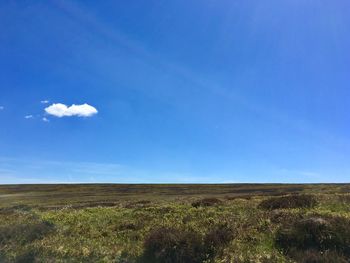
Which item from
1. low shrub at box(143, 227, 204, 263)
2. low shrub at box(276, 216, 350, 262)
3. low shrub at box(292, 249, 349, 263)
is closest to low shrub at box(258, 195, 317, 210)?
low shrub at box(276, 216, 350, 262)

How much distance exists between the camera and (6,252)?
58.1 feet

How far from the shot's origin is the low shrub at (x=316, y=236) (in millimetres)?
13570

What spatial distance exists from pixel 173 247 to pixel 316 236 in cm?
506

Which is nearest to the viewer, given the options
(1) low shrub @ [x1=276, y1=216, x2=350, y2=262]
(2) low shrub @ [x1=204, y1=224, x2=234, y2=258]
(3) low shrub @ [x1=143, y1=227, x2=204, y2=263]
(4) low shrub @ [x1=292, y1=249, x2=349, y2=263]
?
(4) low shrub @ [x1=292, y1=249, x2=349, y2=263]

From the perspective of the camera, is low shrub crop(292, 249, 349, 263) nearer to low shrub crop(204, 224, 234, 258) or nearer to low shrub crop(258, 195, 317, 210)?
low shrub crop(204, 224, 234, 258)

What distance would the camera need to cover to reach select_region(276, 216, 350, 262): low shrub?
44.5 ft

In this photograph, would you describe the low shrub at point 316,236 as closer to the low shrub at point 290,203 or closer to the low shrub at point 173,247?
the low shrub at point 173,247

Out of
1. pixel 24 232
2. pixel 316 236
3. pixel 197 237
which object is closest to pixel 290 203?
pixel 316 236

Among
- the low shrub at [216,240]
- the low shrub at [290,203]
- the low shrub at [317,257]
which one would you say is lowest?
the low shrub at [317,257]

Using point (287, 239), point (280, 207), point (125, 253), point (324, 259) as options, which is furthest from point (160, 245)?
point (280, 207)

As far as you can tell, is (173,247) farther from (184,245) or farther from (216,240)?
(216,240)

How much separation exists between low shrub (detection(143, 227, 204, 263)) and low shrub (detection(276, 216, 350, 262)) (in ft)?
9.79

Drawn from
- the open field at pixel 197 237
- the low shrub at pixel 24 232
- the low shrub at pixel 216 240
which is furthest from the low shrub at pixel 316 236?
the low shrub at pixel 24 232

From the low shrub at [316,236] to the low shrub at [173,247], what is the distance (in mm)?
2985
